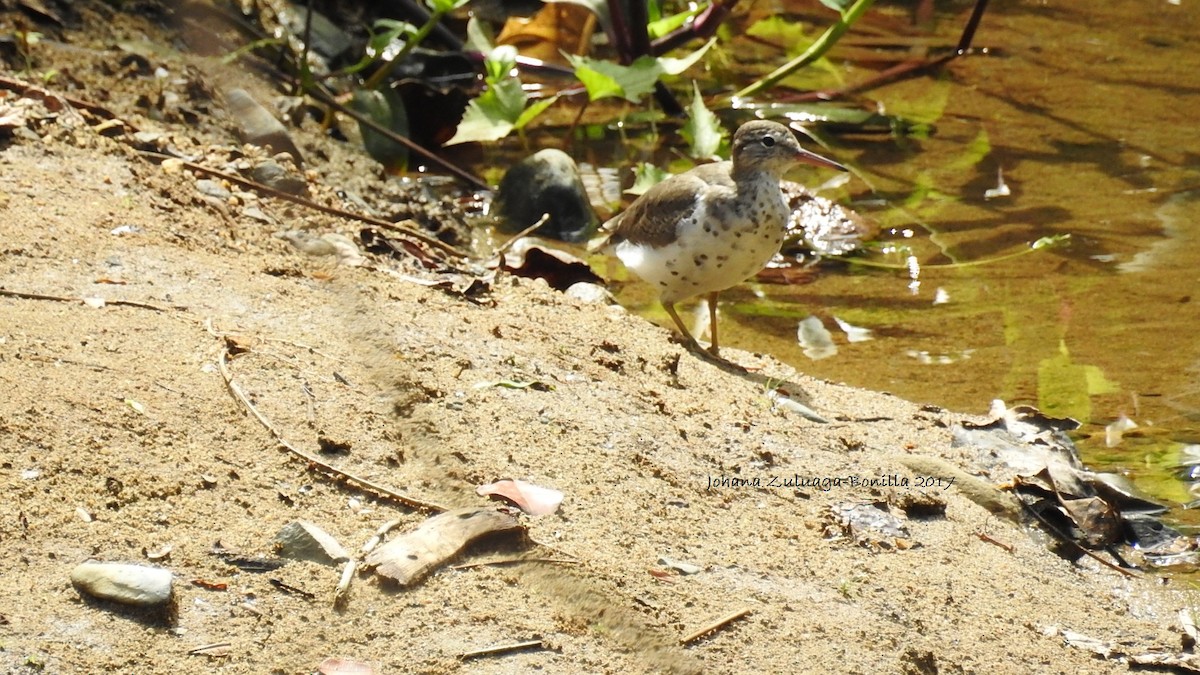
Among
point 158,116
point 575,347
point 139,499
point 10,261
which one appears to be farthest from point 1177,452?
point 158,116

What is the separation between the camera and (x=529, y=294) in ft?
18.2

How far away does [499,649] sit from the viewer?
302cm

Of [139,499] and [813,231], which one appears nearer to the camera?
[139,499]

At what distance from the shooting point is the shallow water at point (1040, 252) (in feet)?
19.4

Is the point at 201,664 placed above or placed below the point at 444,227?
above

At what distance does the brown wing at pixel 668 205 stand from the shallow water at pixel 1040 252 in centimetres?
73

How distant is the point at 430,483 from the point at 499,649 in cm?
72

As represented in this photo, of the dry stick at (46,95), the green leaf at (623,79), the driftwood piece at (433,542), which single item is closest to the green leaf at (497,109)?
the green leaf at (623,79)

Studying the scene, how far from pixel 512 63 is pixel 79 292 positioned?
4046 mm

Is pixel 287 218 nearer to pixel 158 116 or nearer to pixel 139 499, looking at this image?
pixel 158 116

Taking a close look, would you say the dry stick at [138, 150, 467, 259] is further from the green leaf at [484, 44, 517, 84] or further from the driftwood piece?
the driftwood piece

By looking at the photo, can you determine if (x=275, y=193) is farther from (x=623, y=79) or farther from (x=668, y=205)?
(x=623, y=79)

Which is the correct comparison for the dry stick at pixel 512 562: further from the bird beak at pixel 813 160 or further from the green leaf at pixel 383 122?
the green leaf at pixel 383 122

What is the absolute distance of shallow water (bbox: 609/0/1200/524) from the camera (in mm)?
5898
